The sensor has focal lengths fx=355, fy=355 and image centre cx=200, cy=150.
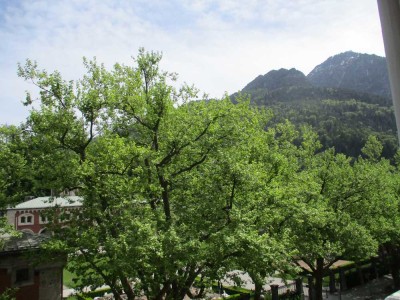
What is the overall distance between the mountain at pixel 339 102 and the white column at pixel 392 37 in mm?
40095

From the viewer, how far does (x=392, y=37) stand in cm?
153

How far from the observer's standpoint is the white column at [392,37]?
149 cm

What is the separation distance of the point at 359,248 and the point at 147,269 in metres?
13.5

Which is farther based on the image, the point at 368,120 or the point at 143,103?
the point at 368,120

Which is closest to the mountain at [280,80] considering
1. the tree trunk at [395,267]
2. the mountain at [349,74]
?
the mountain at [349,74]

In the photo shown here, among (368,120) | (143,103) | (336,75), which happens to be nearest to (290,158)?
(143,103)

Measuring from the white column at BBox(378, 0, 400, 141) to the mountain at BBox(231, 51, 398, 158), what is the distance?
40095 millimetres

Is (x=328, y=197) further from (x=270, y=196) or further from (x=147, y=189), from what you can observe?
(x=147, y=189)

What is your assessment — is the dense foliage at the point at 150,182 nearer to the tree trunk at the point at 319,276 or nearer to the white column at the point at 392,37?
the tree trunk at the point at 319,276

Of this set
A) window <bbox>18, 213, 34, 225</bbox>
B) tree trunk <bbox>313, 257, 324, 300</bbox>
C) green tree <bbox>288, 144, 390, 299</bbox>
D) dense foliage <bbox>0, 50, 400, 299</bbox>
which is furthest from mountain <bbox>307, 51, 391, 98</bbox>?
dense foliage <bbox>0, 50, 400, 299</bbox>

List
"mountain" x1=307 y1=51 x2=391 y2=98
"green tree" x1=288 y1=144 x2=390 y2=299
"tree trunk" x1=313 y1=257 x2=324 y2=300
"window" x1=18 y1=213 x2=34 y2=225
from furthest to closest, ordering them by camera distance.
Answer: "mountain" x1=307 y1=51 x2=391 y2=98 → "window" x1=18 y1=213 x2=34 y2=225 → "tree trunk" x1=313 y1=257 x2=324 y2=300 → "green tree" x1=288 y1=144 x2=390 y2=299

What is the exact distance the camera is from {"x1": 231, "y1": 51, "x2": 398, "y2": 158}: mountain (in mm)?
69875

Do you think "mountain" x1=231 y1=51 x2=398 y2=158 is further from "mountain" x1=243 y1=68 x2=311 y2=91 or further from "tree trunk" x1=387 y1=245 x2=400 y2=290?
"tree trunk" x1=387 y1=245 x2=400 y2=290

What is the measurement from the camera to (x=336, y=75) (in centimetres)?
16500
